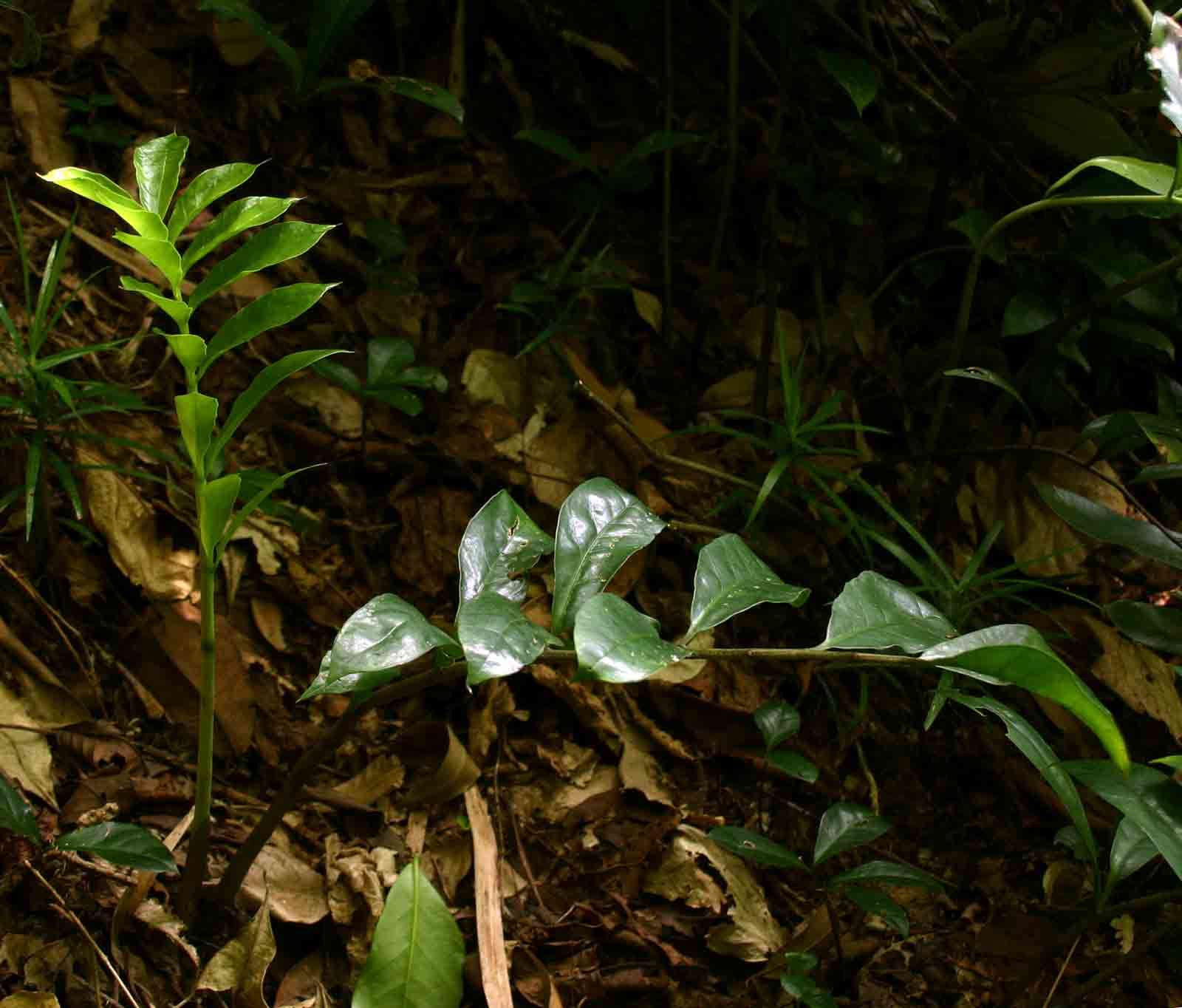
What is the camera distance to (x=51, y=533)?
3.81ft

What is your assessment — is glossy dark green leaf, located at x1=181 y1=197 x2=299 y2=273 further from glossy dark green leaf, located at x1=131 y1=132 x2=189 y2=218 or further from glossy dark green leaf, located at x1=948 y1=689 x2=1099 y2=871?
glossy dark green leaf, located at x1=948 y1=689 x2=1099 y2=871

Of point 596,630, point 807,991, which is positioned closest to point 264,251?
point 596,630

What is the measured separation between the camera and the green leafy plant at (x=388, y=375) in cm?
137

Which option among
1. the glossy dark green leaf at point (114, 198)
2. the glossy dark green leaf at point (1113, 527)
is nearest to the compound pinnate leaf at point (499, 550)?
the glossy dark green leaf at point (114, 198)

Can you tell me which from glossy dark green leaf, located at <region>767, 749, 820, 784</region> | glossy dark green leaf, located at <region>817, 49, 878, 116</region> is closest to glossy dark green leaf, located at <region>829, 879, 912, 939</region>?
glossy dark green leaf, located at <region>767, 749, 820, 784</region>

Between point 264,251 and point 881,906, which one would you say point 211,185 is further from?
point 881,906

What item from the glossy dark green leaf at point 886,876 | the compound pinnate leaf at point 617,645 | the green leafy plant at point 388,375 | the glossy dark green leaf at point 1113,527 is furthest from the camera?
the green leafy plant at point 388,375

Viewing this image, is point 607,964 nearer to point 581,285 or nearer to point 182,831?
point 182,831

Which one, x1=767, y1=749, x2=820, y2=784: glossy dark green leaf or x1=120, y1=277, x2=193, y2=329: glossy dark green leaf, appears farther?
x1=767, y1=749, x2=820, y2=784: glossy dark green leaf

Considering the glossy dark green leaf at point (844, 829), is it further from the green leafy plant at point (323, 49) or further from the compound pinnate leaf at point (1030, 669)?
the green leafy plant at point (323, 49)

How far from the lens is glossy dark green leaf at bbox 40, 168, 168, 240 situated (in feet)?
2.40

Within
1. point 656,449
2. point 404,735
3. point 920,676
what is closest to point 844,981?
point 920,676

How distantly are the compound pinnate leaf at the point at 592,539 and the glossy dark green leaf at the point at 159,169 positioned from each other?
40cm

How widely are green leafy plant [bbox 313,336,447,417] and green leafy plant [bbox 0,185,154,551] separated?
0.86 ft
